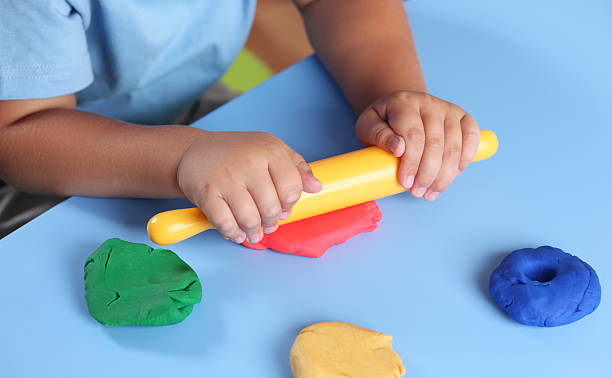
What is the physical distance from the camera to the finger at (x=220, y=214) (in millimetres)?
455

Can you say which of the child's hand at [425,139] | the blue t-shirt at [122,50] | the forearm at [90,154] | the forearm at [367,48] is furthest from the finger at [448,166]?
the blue t-shirt at [122,50]

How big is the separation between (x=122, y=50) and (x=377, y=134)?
333 mm

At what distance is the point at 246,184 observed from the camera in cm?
47

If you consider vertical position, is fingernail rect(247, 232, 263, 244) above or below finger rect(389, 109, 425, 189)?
below

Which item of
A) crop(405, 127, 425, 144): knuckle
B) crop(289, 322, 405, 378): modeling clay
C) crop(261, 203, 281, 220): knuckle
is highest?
crop(405, 127, 425, 144): knuckle

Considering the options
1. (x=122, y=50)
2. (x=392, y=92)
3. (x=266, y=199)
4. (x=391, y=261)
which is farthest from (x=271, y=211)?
(x=122, y=50)

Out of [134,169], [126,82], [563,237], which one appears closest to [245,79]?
[126,82]

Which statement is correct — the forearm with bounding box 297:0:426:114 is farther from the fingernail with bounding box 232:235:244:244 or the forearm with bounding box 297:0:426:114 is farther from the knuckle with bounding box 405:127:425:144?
the fingernail with bounding box 232:235:244:244

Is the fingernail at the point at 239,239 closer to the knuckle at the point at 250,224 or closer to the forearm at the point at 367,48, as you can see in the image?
the knuckle at the point at 250,224

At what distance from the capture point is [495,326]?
1.49 ft

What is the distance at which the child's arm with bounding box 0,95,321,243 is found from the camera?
465 mm

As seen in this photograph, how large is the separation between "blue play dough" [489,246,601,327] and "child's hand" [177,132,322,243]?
0.17 meters

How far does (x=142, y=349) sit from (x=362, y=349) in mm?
164

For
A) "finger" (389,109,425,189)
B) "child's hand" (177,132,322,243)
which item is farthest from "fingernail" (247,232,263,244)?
"finger" (389,109,425,189)
